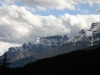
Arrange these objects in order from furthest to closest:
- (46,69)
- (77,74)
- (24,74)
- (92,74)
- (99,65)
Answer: (46,69) → (24,74) → (99,65) → (77,74) → (92,74)

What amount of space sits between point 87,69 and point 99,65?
A: 7.71 metres

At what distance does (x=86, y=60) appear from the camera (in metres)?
192

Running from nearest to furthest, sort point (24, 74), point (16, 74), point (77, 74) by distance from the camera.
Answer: point (77, 74), point (16, 74), point (24, 74)

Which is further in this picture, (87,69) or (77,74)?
(87,69)

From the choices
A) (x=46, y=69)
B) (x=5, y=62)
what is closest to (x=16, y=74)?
(x=46, y=69)

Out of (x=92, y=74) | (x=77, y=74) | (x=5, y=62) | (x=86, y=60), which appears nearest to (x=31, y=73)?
(x=86, y=60)

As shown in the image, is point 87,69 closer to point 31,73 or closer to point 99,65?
point 99,65

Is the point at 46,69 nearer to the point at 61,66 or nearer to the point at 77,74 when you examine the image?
the point at 61,66

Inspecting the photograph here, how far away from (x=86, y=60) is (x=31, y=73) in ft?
140

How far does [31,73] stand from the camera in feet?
625

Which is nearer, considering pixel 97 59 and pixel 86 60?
pixel 97 59

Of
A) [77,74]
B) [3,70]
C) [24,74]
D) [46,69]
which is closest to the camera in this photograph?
[3,70]

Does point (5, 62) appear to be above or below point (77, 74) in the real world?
above

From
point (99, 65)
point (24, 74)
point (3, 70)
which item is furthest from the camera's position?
point (24, 74)
